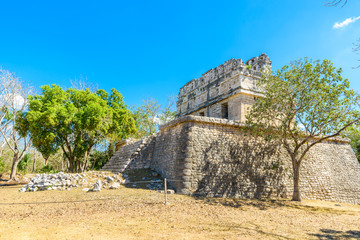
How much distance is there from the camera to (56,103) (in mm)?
13336

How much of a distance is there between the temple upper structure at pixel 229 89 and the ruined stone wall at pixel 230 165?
2.38m

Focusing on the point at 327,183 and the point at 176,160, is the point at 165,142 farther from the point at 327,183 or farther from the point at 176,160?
the point at 327,183

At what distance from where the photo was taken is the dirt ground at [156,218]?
17.3 ft

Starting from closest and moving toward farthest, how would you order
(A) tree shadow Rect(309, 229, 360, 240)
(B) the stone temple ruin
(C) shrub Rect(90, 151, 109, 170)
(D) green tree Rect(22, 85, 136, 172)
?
(A) tree shadow Rect(309, 229, 360, 240)
(B) the stone temple ruin
(D) green tree Rect(22, 85, 136, 172)
(C) shrub Rect(90, 151, 109, 170)

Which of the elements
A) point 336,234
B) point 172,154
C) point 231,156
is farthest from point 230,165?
point 336,234

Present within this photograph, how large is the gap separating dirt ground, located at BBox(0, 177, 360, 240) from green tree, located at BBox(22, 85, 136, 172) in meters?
4.40

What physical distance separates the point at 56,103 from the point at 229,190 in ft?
35.7

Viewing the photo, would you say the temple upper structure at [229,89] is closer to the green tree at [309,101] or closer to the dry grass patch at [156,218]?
the green tree at [309,101]

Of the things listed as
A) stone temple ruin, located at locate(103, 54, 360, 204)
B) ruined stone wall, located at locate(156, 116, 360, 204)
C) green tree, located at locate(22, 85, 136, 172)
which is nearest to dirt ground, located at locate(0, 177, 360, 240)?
ruined stone wall, located at locate(156, 116, 360, 204)

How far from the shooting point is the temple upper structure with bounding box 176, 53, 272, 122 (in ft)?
42.8

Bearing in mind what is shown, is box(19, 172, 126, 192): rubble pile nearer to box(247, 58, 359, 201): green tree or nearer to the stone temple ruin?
the stone temple ruin

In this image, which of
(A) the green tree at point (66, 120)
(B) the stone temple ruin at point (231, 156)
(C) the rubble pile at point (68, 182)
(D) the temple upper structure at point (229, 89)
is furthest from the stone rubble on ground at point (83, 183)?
(D) the temple upper structure at point (229, 89)

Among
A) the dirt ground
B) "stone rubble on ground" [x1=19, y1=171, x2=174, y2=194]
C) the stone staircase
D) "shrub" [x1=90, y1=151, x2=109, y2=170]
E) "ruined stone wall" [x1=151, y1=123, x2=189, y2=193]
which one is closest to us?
the dirt ground

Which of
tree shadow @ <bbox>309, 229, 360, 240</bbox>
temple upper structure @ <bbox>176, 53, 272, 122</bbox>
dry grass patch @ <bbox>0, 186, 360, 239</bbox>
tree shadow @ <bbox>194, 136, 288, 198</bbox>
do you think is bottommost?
tree shadow @ <bbox>309, 229, 360, 240</bbox>
